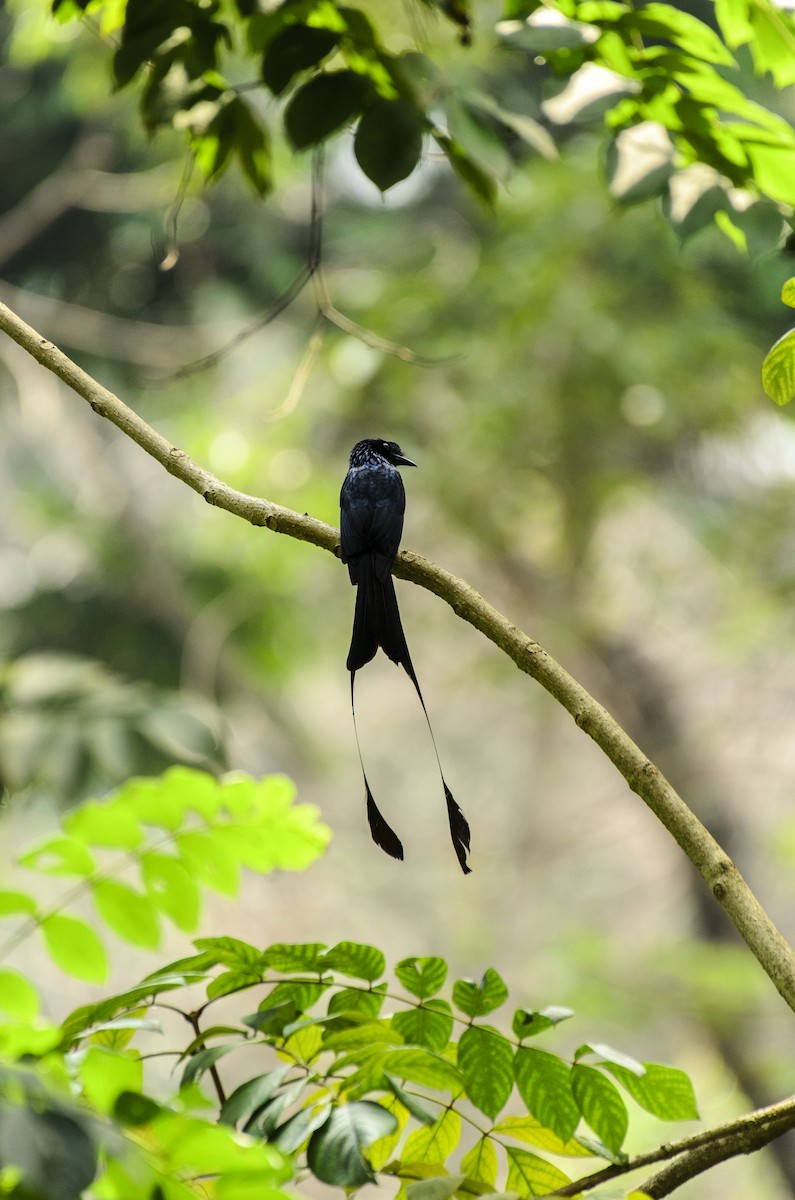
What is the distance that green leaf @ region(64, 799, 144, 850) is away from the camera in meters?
0.95

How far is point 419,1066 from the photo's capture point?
694 mm

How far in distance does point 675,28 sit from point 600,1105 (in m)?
1.12

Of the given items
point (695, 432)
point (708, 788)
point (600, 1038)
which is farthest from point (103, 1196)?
point (600, 1038)

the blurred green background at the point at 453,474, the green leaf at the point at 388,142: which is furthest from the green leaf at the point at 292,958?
the blurred green background at the point at 453,474

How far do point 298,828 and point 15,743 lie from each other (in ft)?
6.07

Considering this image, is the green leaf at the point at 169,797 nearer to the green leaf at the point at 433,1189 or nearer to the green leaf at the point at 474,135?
the green leaf at the point at 433,1189

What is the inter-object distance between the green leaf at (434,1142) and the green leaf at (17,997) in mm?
310

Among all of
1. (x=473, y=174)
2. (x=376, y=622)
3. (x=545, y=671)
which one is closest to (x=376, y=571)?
(x=376, y=622)

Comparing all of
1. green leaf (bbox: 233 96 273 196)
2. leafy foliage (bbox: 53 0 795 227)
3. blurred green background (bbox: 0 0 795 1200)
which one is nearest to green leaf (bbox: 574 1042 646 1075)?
leafy foliage (bbox: 53 0 795 227)

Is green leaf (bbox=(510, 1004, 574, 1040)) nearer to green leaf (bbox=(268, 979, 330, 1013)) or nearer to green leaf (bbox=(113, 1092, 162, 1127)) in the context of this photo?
green leaf (bbox=(268, 979, 330, 1013))

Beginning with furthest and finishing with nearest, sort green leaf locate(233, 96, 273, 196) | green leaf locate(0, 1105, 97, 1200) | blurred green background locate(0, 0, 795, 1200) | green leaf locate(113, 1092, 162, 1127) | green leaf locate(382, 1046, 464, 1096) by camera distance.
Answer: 1. blurred green background locate(0, 0, 795, 1200)
2. green leaf locate(233, 96, 273, 196)
3. green leaf locate(382, 1046, 464, 1096)
4. green leaf locate(113, 1092, 162, 1127)
5. green leaf locate(0, 1105, 97, 1200)

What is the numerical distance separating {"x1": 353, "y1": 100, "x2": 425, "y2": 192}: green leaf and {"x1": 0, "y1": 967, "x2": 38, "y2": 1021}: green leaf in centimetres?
89

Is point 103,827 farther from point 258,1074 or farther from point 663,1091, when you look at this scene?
point 663,1091

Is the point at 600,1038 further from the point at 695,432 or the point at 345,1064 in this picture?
the point at 345,1064
